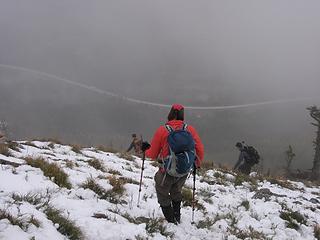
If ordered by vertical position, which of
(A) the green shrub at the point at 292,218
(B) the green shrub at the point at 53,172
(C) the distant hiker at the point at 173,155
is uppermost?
(C) the distant hiker at the point at 173,155

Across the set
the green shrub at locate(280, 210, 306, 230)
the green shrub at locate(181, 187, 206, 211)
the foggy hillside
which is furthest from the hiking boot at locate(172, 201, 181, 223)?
the foggy hillside

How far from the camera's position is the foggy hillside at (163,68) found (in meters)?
85.0

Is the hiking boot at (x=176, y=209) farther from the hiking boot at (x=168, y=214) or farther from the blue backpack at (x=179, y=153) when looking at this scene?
the blue backpack at (x=179, y=153)

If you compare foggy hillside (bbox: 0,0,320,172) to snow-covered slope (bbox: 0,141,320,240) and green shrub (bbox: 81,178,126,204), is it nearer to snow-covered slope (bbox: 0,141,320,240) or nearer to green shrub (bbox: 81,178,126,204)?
snow-covered slope (bbox: 0,141,320,240)

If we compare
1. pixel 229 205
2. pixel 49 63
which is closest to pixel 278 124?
pixel 49 63

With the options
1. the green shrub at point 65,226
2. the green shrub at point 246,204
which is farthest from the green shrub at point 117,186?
the green shrub at point 246,204

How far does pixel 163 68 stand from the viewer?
114188 millimetres

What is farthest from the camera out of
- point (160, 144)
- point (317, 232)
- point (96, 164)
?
point (96, 164)

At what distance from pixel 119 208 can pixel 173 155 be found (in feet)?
4.73

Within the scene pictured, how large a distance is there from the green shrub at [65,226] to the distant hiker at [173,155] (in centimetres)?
207

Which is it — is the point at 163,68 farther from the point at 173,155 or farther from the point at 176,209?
the point at 173,155

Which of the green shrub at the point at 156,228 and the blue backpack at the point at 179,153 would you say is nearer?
the green shrub at the point at 156,228

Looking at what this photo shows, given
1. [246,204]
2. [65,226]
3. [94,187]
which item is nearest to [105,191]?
[94,187]

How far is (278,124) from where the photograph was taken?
90.9m
